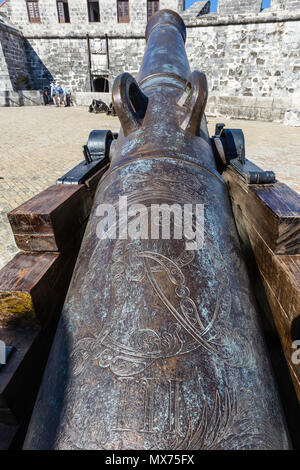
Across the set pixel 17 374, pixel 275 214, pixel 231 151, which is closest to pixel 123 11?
pixel 231 151

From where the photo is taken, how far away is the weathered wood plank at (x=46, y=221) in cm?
134

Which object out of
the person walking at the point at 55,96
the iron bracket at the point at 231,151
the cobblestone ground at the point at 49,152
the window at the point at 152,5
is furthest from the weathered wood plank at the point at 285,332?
the window at the point at 152,5

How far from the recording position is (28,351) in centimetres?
105

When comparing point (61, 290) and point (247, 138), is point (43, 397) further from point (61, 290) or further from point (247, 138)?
point (247, 138)

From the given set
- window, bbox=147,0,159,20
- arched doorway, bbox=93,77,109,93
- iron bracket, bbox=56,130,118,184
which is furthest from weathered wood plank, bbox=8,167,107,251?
window, bbox=147,0,159,20

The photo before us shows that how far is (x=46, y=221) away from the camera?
1.34 metres

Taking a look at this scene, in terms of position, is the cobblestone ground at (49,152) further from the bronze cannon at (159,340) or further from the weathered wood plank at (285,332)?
the weathered wood plank at (285,332)

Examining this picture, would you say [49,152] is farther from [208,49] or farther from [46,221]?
[208,49]

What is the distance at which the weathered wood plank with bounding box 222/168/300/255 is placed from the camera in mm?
1207

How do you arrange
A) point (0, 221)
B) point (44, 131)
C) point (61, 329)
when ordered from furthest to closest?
point (44, 131), point (0, 221), point (61, 329)

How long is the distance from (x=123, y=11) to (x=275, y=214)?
2071 centimetres

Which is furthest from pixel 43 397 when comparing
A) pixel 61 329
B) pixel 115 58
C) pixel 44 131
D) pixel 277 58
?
pixel 115 58

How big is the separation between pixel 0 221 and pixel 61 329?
2.83m

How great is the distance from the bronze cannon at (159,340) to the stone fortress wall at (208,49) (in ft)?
35.7
